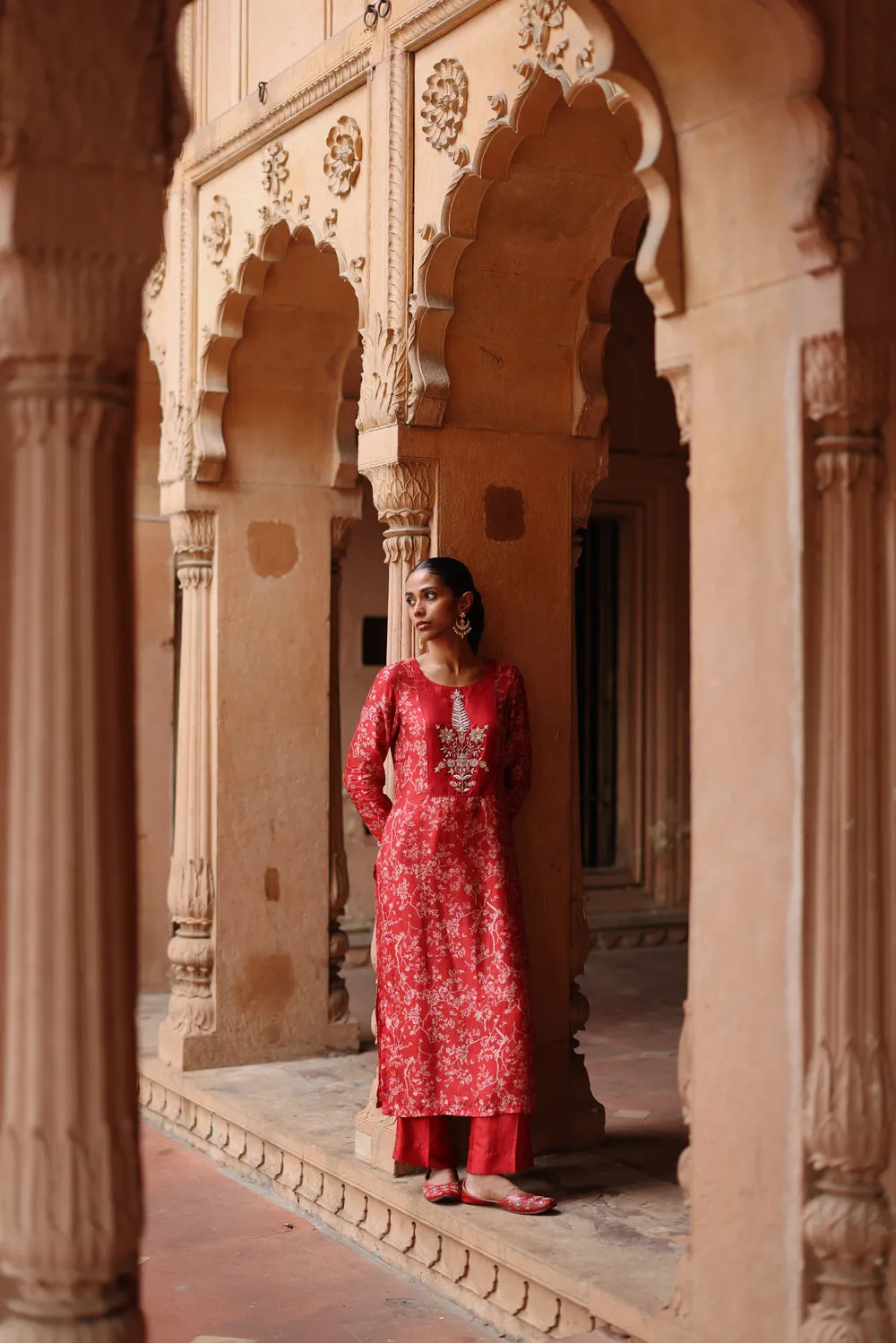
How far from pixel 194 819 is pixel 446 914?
206cm

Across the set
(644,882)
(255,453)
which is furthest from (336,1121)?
(644,882)

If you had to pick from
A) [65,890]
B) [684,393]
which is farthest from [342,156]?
[65,890]

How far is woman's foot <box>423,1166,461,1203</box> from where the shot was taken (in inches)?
171

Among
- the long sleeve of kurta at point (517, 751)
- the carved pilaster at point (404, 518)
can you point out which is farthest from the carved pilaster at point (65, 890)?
the carved pilaster at point (404, 518)

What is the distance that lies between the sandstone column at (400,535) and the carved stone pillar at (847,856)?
2.02m

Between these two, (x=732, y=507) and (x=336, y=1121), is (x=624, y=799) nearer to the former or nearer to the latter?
(x=336, y=1121)

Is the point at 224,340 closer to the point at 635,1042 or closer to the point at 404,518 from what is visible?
the point at 404,518

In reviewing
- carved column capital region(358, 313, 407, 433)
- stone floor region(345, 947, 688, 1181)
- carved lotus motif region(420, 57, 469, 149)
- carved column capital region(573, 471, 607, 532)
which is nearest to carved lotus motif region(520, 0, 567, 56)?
carved lotus motif region(420, 57, 469, 149)

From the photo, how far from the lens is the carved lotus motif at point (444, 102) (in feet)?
14.8

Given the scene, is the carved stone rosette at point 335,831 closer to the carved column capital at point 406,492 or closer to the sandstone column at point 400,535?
the sandstone column at point 400,535

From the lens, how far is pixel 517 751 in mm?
4590

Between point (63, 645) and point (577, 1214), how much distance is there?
105 inches

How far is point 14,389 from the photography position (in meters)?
2.20

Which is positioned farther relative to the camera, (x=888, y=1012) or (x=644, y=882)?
(x=644, y=882)
